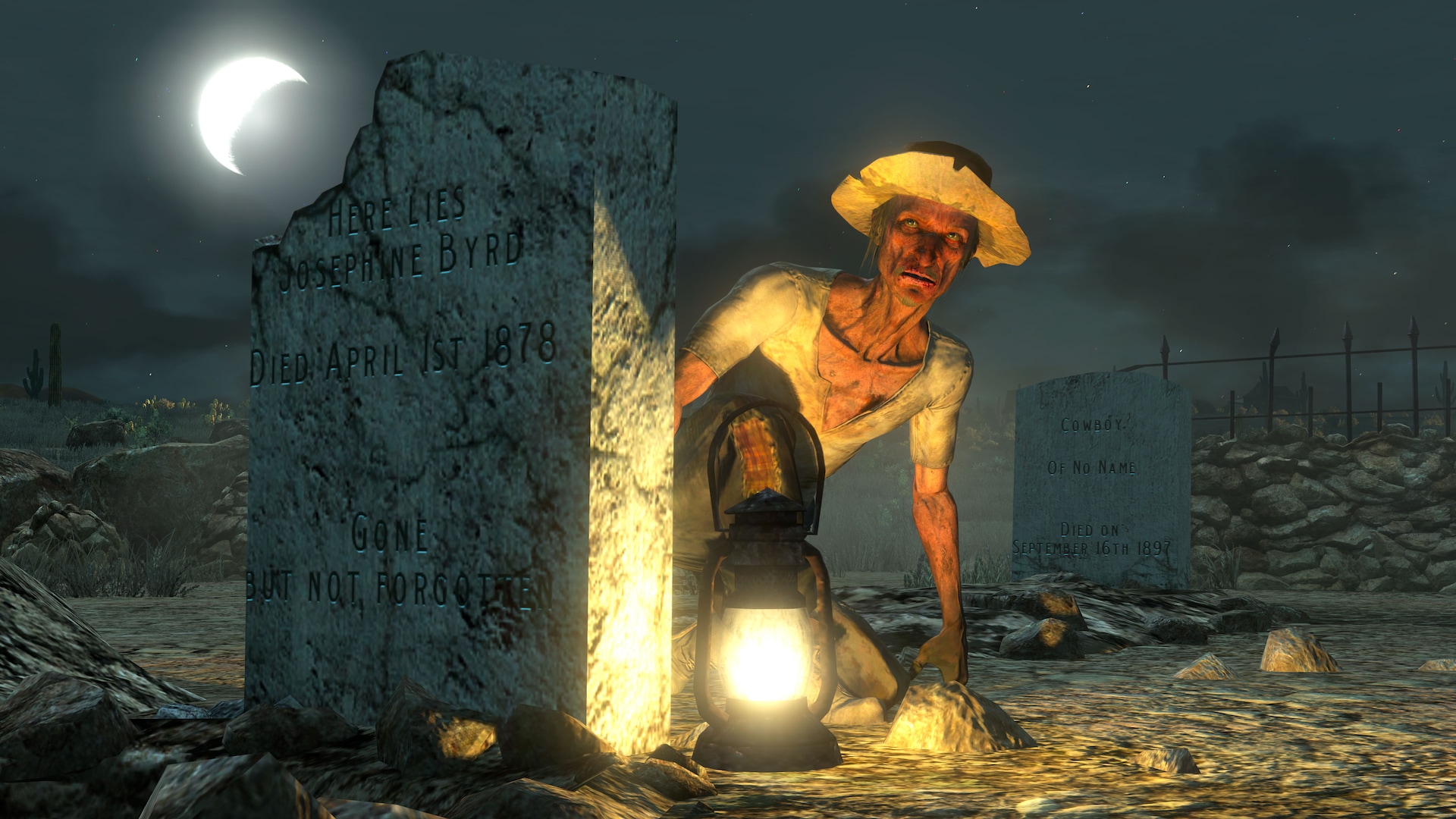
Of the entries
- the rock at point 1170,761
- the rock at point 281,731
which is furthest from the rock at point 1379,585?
the rock at point 281,731

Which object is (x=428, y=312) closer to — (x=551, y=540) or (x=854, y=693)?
(x=551, y=540)

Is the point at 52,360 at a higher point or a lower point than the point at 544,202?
higher

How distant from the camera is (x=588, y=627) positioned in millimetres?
2982

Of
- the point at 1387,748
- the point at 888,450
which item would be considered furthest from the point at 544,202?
the point at 888,450

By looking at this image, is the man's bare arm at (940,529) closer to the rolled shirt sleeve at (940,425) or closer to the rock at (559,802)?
the rolled shirt sleeve at (940,425)

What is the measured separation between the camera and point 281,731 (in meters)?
2.96

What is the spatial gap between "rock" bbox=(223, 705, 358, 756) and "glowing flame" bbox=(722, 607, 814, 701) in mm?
1013

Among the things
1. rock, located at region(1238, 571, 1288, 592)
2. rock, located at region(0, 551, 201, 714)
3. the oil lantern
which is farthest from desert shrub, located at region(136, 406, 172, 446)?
the oil lantern

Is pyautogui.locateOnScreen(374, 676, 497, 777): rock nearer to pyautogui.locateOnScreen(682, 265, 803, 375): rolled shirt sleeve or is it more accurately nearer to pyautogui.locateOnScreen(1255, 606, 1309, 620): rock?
pyautogui.locateOnScreen(682, 265, 803, 375): rolled shirt sleeve

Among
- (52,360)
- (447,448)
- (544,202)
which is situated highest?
(52,360)

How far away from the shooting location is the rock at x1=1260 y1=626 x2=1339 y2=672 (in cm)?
506

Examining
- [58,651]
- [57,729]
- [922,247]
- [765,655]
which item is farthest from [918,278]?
[58,651]

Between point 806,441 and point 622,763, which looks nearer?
point 622,763

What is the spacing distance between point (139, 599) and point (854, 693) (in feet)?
21.6
